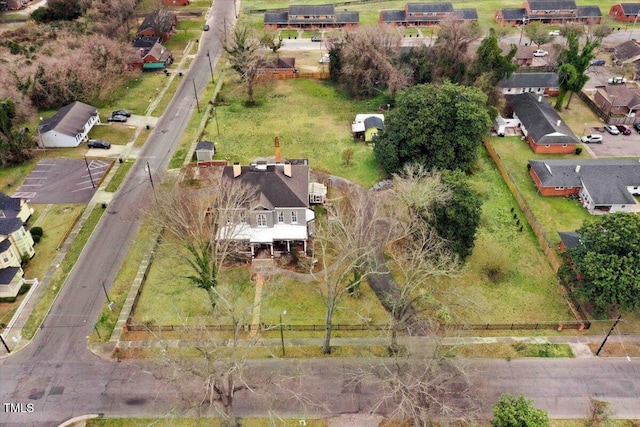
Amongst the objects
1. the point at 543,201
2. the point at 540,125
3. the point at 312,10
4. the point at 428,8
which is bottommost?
the point at 543,201

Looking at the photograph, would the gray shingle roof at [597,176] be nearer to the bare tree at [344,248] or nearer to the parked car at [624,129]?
Result: the parked car at [624,129]

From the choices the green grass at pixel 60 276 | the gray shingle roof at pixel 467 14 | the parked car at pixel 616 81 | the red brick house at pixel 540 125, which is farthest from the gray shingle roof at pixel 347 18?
the green grass at pixel 60 276

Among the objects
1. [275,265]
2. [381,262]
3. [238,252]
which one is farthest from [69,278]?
[381,262]

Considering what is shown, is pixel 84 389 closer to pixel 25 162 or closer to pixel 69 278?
pixel 69 278

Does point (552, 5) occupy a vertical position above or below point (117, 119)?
above

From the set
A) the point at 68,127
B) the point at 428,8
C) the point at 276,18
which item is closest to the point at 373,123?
the point at 68,127

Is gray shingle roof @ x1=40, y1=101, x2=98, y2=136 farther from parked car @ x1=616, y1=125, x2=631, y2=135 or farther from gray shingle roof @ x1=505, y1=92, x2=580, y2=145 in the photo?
parked car @ x1=616, y1=125, x2=631, y2=135

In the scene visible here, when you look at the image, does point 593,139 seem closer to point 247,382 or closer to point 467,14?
point 467,14
